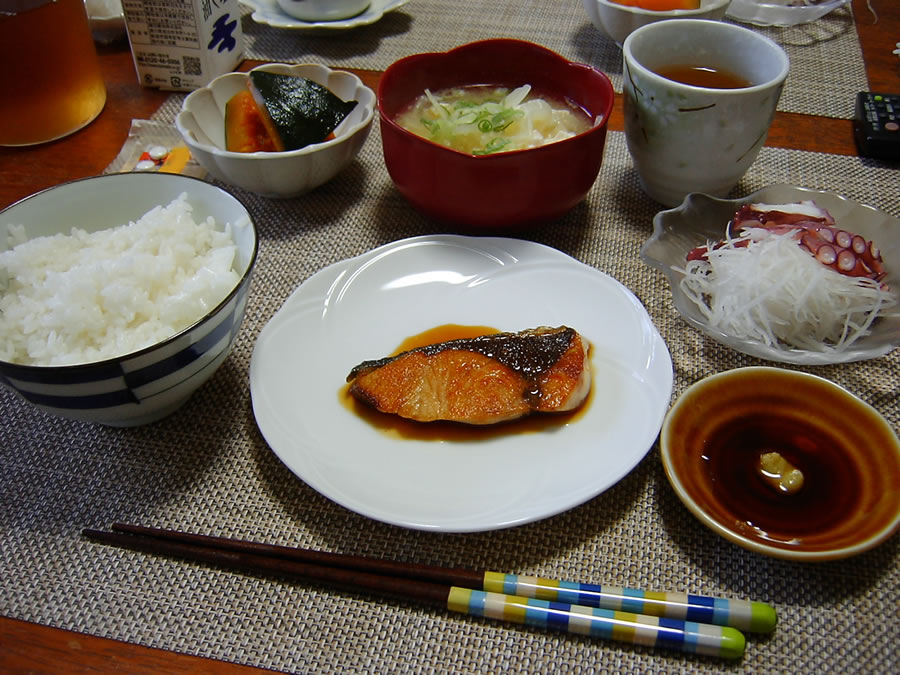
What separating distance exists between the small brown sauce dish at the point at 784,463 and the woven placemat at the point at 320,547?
8cm

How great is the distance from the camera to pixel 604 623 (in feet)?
3.29

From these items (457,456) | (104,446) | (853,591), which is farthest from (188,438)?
(853,591)

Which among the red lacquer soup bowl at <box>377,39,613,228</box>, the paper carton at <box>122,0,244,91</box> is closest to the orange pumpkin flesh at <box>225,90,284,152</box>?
the red lacquer soup bowl at <box>377,39,613,228</box>

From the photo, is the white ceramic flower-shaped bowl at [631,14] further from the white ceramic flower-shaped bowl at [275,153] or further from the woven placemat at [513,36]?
the white ceramic flower-shaped bowl at [275,153]

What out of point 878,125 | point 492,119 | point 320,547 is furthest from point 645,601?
point 878,125

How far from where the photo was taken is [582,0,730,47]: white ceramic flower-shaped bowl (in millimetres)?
2102

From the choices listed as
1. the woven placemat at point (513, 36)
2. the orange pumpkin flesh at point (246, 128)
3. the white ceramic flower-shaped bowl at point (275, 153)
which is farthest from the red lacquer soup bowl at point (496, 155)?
the woven placemat at point (513, 36)

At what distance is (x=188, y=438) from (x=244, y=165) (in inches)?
29.2

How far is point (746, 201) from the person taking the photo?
5.39 feet

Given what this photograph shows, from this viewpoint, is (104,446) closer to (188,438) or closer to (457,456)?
(188,438)

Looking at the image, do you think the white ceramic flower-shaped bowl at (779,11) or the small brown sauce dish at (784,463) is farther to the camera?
the white ceramic flower-shaped bowl at (779,11)

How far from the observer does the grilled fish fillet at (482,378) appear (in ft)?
4.07

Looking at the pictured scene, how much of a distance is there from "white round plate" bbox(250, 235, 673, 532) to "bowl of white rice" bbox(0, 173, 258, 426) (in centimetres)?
17

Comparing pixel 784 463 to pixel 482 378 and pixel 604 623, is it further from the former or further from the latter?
pixel 482 378
